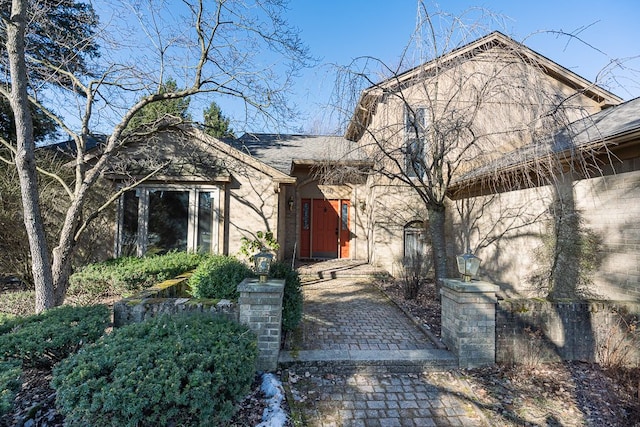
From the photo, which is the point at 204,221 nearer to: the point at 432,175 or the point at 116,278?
the point at 116,278

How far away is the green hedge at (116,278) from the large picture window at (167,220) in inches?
54.7

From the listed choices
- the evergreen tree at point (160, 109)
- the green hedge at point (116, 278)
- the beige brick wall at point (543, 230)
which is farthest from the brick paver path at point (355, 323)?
the evergreen tree at point (160, 109)

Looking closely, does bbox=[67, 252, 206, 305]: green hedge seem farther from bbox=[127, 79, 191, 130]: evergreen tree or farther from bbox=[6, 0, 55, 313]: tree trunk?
bbox=[127, 79, 191, 130]: evergreen tree

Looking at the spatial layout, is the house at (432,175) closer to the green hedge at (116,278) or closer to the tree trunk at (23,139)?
the green hedge at (116,278)

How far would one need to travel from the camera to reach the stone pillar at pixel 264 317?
12.3 feet

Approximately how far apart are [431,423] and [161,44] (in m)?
7.59

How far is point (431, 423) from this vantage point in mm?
2955

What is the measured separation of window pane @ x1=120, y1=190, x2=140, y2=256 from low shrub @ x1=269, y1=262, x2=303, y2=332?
586 centimetres

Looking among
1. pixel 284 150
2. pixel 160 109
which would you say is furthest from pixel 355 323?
pixel 160 109

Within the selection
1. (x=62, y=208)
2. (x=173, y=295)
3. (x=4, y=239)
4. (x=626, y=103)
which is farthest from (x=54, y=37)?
(x=626, y=103)

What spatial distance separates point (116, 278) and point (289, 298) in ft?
15.0

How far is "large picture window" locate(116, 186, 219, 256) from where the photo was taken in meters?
8.38

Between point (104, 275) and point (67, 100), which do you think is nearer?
point (67, 100)

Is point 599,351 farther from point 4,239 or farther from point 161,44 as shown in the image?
point 4,239
